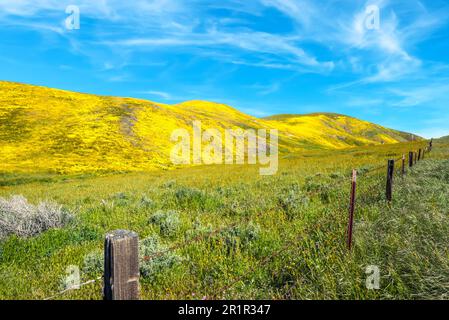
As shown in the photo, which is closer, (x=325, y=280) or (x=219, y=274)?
(x=325, y=280)

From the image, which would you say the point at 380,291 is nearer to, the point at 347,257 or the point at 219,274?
the point at 347,257

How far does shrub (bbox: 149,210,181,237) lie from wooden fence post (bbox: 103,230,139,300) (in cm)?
446

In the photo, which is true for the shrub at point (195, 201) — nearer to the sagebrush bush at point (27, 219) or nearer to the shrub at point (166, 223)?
the shrub at point (166, 223)

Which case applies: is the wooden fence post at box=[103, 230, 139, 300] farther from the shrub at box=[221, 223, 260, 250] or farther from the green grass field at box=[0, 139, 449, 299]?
the shrub at box=[221, 223, 260, 250]

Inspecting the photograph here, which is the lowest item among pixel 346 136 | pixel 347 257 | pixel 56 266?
pixel 56 266

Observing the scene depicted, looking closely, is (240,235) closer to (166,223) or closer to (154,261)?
(154,261)

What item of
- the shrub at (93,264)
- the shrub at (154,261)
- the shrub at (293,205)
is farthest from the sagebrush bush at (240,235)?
the shrub at (93,264)

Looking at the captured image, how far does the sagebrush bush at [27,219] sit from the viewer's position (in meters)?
7.59

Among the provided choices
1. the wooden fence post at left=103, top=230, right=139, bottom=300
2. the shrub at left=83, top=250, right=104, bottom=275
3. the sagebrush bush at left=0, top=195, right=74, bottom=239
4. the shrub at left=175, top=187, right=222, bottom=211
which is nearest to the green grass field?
the shrub at left=83, top=250, right=104, bottom=275

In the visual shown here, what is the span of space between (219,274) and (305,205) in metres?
4.81

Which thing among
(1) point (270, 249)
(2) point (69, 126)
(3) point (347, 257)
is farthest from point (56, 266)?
(2) point (69, 126)

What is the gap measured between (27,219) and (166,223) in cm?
355

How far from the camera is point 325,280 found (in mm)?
4469

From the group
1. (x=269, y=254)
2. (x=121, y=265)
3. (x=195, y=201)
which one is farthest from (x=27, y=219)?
(x=121, y=265)
